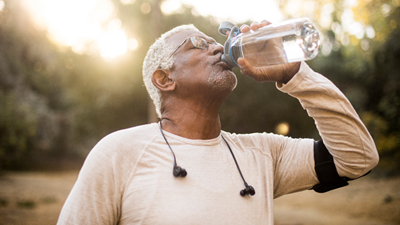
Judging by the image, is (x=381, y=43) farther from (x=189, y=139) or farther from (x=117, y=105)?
(x=189, y=139)

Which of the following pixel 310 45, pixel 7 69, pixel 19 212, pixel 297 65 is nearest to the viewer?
pixel 297 65

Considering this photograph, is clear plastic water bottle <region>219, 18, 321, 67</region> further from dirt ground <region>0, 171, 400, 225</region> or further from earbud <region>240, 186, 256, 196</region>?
dirt ground <region>0, 171, 400, 225</region>

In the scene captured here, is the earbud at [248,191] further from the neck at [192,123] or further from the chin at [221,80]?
the chin at [221,80]

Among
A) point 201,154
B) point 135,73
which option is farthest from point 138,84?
point 201,154

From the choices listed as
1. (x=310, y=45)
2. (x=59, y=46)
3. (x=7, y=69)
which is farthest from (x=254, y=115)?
(x=310, y=45)

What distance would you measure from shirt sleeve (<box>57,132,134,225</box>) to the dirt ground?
7448mm

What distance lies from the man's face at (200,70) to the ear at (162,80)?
51 mm

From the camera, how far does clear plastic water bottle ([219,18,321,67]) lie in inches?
71.9

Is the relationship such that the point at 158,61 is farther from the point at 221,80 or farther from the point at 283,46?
the point at 283,46

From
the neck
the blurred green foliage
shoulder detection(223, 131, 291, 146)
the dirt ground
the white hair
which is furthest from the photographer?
the blurred green foliage

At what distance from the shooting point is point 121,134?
1610 mm

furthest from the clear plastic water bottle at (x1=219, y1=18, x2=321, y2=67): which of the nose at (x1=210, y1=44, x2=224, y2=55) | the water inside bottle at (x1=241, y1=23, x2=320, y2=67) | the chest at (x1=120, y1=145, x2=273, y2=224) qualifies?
the chest at (x1=120, y1=145, x2=273, y2=224)

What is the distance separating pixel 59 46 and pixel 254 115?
8195mm

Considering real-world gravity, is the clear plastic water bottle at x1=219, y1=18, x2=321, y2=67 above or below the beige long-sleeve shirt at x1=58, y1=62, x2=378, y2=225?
above
